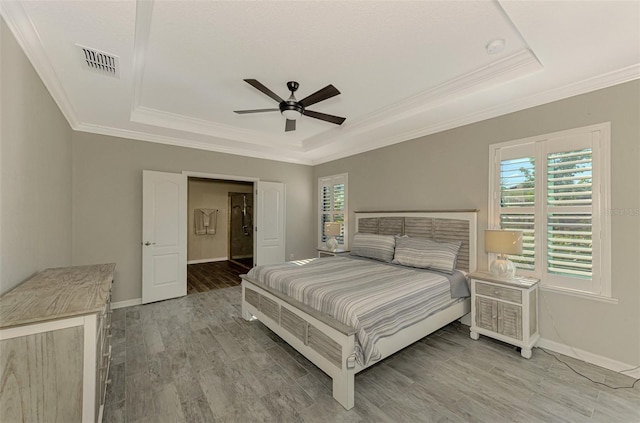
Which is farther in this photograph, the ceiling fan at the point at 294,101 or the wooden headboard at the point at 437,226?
the wooden headboard at the point at 437,226

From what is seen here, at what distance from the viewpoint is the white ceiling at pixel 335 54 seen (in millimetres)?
1798

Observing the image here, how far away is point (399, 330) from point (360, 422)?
2.58 ft

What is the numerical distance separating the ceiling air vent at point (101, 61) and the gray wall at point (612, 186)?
12.4 ft

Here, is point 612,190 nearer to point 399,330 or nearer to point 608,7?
point 608,7

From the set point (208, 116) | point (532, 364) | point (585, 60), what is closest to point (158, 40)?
point (208, 116)

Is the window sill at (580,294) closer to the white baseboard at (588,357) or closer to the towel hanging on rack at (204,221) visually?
the white baseboard at (588,357)

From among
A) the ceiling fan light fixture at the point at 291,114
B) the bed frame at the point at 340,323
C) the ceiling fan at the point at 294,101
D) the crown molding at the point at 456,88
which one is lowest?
the bed frame at the point at 340,323

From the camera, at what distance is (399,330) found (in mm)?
2307

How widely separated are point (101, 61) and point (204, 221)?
576 centimetres

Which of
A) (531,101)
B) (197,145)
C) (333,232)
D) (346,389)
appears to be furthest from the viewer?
(333,232)

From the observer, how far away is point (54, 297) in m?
1.58

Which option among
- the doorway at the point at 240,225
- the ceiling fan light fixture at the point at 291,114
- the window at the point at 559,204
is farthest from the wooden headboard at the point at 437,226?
the doorway at the point at 240,225

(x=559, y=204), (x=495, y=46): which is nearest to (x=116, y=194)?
(x=495, y=46)

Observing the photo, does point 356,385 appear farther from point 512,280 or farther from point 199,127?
point 199,127
